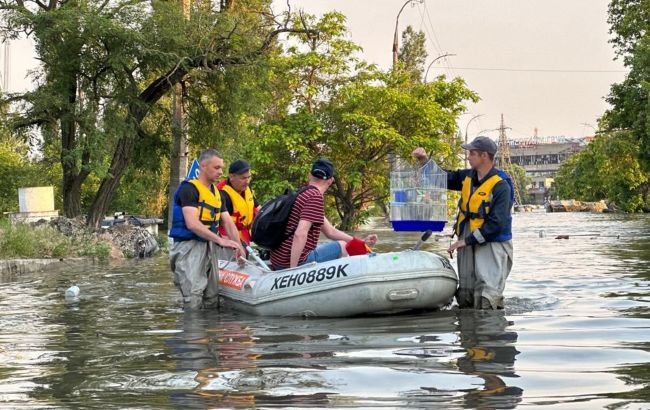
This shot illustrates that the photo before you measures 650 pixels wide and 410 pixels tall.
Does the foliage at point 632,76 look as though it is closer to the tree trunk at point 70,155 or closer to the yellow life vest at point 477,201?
the tree trunk at point 70,155

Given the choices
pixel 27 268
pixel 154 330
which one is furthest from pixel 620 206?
pixel 154 330

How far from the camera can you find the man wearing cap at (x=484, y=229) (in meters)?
9.75

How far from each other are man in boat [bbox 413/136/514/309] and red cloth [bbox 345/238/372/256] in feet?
3.40

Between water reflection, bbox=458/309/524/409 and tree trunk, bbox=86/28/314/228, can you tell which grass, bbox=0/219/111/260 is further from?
water reflection, bbox=458/309/524/409

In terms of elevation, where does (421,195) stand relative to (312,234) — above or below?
above

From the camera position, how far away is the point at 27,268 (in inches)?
730

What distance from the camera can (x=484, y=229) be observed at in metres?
9.74

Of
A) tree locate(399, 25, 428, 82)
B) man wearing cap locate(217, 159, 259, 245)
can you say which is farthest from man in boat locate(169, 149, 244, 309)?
tree locate(399, 25, 428, 82)

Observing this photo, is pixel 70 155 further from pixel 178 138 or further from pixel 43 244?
pixel 43 244

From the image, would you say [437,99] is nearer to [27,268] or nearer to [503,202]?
[27,268]

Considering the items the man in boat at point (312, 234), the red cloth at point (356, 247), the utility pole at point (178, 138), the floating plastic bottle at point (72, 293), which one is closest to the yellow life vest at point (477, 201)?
the man in boat at point (312, 234)

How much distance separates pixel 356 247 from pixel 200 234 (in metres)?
1.66

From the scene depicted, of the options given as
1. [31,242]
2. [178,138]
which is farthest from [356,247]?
[178,138]

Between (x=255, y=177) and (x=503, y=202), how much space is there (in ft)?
107
